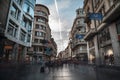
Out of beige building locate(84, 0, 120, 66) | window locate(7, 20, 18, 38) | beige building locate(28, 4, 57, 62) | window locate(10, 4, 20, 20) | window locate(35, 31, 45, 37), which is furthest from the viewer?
window locate(35, 31, 45, 37)

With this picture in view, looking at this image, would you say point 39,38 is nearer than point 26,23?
No

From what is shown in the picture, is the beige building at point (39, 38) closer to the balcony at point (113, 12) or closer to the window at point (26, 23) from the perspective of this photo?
the window at point (26, 23)

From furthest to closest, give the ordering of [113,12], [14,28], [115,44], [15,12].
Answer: [15,12] → [14,28] → [115,44] → [113,12]

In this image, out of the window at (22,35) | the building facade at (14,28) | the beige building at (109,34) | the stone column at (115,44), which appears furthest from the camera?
the window at (22,35)

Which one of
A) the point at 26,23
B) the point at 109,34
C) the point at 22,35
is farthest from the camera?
the point at 26,23

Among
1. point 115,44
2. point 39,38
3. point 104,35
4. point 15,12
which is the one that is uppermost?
point 15,12

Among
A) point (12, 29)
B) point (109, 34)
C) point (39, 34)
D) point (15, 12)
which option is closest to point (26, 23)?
→ point (15, 12)

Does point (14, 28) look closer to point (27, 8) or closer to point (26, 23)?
point (26, 23)

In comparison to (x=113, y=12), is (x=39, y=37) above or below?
above

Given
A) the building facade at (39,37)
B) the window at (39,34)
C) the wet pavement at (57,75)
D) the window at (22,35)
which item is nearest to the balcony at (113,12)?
the wet pavement at (57,75)

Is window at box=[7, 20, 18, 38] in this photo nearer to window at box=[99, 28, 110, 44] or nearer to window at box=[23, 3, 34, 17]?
window at box=[23, 3, 34, 17]

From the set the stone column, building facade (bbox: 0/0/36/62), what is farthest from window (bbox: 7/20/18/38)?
the stone column

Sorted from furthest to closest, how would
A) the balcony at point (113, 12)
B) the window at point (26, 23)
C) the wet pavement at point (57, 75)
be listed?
the window at point (26, 23) < the balcony at point (113, 12) < the wet pavement at point (57, 75)

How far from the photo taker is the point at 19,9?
25.8 metres
